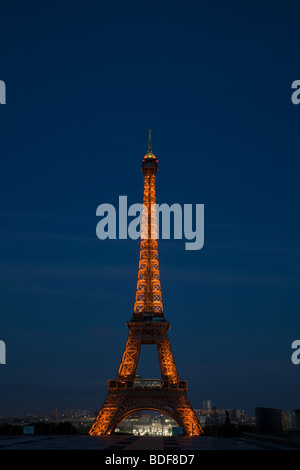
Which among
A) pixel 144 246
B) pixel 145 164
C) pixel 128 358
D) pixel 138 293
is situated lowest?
pixel 128 358

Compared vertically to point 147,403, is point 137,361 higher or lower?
higher

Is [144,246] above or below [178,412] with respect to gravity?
above

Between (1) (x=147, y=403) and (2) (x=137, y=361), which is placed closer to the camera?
(1) (x=147, y=403)
